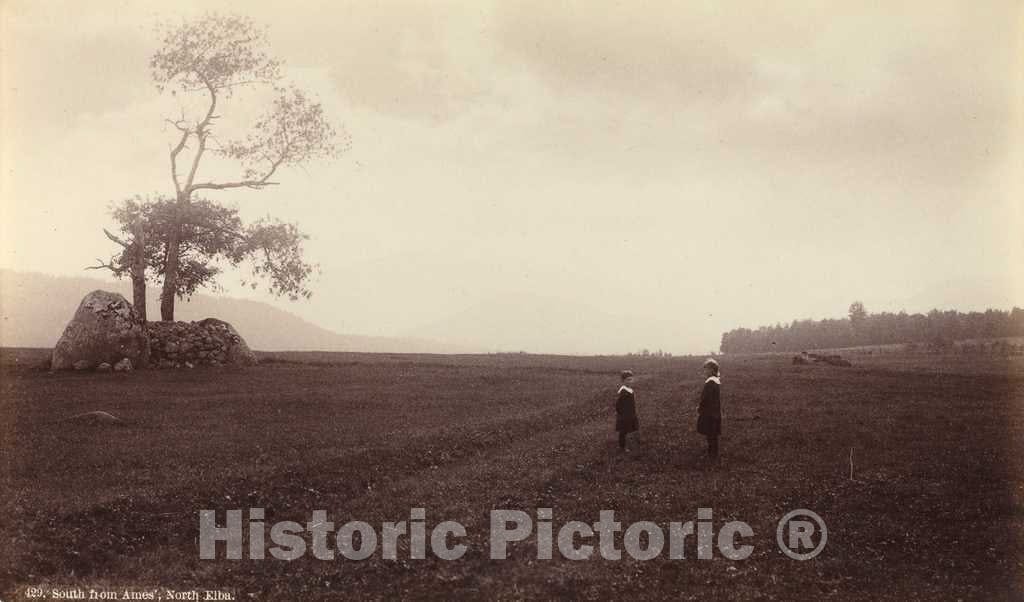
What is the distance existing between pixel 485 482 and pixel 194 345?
31.0 m

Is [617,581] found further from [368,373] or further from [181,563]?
[368,373]

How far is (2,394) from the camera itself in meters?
28.0

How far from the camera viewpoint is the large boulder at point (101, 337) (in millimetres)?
36094

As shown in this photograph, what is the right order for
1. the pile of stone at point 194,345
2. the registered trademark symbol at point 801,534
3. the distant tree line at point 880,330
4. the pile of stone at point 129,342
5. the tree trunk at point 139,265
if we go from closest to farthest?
the registered trademark symbol at point 801,534
the pile of stone at point 129,342
the pile of stone at point 194,345
the tree trunk at point 139,265
the distant tree line at point 880,330

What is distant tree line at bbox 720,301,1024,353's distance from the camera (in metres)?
112

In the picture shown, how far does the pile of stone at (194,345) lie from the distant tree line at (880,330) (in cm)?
9121

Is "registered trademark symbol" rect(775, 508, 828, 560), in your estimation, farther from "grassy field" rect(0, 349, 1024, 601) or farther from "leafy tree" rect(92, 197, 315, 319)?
"leafy tree" rect(92, 197, 315, 319)

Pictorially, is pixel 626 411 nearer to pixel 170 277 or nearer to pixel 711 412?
pixel 711 412

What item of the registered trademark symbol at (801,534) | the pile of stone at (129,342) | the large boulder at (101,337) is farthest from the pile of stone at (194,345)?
the registered trademark symbol at (801,534)

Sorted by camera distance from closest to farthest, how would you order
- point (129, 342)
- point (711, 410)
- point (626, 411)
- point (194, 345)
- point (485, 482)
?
point (485, 482), point (711, 410), point (626, 411), point (129, 342), point (194, 345)

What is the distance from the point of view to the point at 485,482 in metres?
19.5

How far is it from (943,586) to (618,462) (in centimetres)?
1061

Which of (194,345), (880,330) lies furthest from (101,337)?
(880,330)

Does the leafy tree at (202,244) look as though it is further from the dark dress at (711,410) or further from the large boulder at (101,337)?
the dark dress at (711,410)
